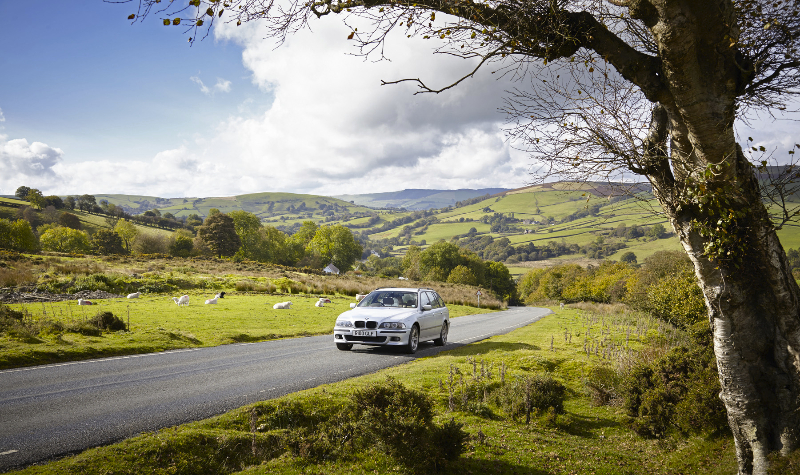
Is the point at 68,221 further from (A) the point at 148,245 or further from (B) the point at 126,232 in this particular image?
(A) the point at 148,245

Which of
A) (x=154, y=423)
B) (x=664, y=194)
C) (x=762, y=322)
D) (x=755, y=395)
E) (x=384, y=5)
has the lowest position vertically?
(x=154, y=423)

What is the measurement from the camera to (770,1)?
4773 mm

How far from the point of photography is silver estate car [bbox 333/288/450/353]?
509 inches

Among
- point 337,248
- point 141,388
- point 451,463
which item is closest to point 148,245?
point 337,248

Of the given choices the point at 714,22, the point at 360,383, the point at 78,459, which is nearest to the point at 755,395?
the point at 714,22

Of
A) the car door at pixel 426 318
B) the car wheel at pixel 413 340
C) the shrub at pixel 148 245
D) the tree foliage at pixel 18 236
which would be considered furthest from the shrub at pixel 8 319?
the shrub at pixel 148 245

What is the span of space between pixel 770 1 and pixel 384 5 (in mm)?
4280

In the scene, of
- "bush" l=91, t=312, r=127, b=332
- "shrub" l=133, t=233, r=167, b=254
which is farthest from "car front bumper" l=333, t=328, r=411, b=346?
"shrub" l=133, t=233, r=167, b=254

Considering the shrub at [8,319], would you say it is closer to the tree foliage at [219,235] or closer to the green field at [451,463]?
the green field at [451,463]

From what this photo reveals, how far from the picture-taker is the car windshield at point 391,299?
14.3 metres

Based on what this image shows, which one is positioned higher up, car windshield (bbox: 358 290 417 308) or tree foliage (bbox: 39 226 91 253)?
tree foliage (bbox: 39 226 91 253)

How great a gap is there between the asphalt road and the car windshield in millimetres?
1525

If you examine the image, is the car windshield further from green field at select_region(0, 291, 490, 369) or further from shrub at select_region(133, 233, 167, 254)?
shrub at select_region(133, 233, 167, 254)

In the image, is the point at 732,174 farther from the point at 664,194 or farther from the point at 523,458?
the point at 523,458
